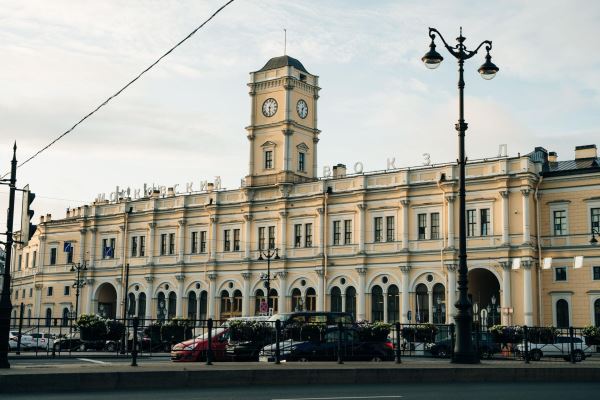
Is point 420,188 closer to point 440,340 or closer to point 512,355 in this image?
point 440,340

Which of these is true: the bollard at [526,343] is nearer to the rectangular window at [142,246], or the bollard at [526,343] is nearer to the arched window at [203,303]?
the arched window at [203,303]

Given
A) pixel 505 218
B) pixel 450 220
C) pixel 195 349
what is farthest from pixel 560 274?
pixel 195 349

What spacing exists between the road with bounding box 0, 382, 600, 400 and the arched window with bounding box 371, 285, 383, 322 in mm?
43336

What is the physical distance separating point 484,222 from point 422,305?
25.1 feet

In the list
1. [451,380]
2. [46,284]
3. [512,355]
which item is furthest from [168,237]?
[451,380]

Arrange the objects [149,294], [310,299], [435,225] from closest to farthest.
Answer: [435,225] → [310,299] → [149,294]

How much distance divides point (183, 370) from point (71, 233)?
68704 mm

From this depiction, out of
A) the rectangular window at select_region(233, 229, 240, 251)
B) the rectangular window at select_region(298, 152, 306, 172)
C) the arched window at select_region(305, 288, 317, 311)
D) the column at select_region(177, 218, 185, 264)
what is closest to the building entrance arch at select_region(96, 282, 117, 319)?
the column at select_region(177, 218, 185, 264)

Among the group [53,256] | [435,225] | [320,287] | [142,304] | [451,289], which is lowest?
[142,304]

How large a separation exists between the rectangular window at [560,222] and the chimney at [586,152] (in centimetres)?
534

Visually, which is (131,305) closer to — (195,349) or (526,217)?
(526,217)

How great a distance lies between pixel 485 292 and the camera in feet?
194

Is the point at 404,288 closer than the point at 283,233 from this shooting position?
Yes

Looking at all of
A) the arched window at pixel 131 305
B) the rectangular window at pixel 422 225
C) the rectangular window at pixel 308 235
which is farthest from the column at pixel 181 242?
the rectangular window at pixel 422 225
